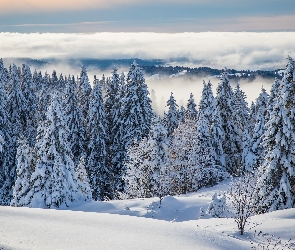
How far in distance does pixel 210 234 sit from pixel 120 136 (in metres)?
33.4

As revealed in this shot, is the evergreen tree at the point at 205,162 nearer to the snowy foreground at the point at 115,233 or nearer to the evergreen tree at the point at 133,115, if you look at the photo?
the evergreen tree at the point at 133,115

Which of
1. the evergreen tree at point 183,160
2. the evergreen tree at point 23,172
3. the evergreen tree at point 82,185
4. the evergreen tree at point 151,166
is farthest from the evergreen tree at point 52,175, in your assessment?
the evergreen tree at point 183,160

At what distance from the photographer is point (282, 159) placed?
66.2ft

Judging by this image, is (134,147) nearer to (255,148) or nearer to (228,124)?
(228,124)

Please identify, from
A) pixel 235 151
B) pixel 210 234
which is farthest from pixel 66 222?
pixel 235 151

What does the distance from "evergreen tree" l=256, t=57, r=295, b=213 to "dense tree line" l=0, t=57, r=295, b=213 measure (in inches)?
2.4

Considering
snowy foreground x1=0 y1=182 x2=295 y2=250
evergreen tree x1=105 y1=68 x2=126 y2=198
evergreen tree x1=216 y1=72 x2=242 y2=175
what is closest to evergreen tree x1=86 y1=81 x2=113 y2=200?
evergreen tree x1=105 y1=68 x2=126 y2=198

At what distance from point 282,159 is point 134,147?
1675 cm

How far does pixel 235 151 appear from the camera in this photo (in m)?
44.1

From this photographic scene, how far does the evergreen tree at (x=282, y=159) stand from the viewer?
790 inches

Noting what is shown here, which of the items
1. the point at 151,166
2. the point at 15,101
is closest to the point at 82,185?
the point at 151,166

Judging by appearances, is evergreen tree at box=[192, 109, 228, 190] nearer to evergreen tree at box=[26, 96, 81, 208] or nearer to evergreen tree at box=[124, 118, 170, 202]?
evergreen tree at box=[124, 118, 170, 202]

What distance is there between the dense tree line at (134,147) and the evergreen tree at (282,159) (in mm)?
61

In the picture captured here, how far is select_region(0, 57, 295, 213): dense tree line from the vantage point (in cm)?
2064
